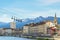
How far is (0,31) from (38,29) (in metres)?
28.6

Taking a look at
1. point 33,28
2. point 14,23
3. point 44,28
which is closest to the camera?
point 44,28

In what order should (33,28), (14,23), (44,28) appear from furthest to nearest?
(14,23) → (33,28) → (44,28)

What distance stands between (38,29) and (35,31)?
1.28 meters

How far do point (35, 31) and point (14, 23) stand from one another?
138 feet

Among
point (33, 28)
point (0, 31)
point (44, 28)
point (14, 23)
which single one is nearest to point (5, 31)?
point (0, 31)

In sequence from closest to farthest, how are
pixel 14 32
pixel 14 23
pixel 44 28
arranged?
pixel 44 28
pixel 14 32
pixel 14 23

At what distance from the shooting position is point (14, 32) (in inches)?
3949

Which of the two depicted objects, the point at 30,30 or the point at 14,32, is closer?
the point at 30,30

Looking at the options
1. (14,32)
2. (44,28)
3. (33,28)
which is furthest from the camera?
(14,32)

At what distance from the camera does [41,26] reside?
263 feet

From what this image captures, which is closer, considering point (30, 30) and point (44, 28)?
point (44, 28)

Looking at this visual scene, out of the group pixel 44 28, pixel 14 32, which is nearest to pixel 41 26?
pixel 44 28

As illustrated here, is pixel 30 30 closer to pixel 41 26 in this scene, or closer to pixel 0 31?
pixel 41 26

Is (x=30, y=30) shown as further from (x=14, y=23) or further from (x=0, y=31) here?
(x=14, y=23)
